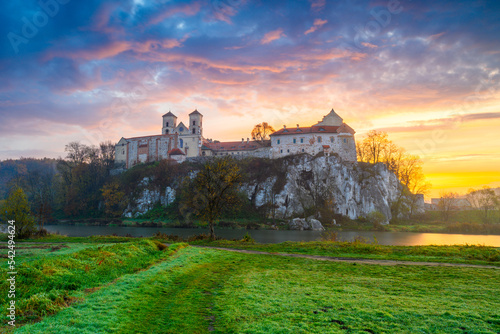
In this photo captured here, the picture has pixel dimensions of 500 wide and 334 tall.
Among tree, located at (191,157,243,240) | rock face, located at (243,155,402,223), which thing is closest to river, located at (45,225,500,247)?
tree, located at (191,157,243,240)

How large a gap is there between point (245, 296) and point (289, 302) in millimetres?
1698

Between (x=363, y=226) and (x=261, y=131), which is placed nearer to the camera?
(x=363, y=226)

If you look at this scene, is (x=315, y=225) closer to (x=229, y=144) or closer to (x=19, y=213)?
(x=229, y=144)

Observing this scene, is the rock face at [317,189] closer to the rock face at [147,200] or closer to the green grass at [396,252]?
the rock face at [147,200]

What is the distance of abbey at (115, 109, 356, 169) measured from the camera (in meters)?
77.2

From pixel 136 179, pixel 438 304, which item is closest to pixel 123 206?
pixel 136 179

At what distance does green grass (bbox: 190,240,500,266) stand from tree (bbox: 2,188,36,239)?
20.0 m

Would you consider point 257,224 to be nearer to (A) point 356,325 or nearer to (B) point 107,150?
(A) point 356,325

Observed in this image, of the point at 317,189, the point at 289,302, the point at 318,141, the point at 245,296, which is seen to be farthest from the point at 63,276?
the point at 318,141

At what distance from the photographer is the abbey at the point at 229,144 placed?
253 feet

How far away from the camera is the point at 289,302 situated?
9359mm

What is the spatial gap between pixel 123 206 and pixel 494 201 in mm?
94493

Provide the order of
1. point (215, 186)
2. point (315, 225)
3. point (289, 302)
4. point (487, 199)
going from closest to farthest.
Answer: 1. point (289, 302)
2. point (215, 186)
3. point (315, 225)
4. point (487, 199)

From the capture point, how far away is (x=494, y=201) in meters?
67.1
